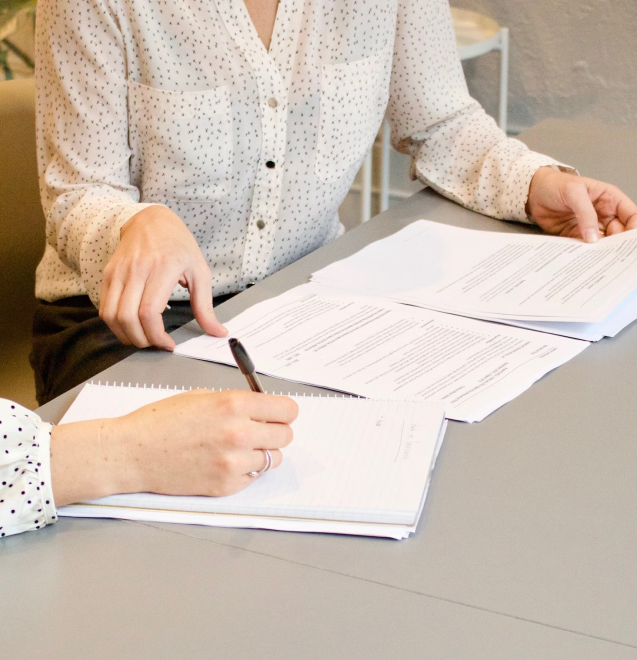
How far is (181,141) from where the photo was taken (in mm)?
972

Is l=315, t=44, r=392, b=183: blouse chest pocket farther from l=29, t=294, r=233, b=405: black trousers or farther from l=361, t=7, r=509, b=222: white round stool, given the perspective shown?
l=361, t=7, r=509, b=222: white round stool

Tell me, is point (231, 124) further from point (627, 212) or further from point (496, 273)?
point (627, 212)

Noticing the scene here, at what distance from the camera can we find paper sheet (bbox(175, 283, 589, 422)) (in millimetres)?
655

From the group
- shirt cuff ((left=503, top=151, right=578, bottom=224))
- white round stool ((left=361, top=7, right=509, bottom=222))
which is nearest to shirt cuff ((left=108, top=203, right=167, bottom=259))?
shirt cuff ((left=503, top=151, right=578, bottom=224))

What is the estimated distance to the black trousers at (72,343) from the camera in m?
0.90

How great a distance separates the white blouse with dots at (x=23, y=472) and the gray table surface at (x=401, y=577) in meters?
0.01

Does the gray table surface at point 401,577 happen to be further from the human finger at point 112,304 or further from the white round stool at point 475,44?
the white round stool at point 475,44

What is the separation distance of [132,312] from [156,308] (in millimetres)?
22

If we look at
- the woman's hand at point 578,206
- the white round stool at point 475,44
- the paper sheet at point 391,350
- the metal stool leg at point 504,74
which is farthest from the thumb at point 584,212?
the metal stool leg at point 504,74

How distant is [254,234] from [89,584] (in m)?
0.66

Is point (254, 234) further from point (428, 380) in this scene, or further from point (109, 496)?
point (109, 496)

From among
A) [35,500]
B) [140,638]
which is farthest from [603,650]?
[35,500]

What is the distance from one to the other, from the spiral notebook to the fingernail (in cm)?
44

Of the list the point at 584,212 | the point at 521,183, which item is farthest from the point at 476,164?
the point at 584,212
